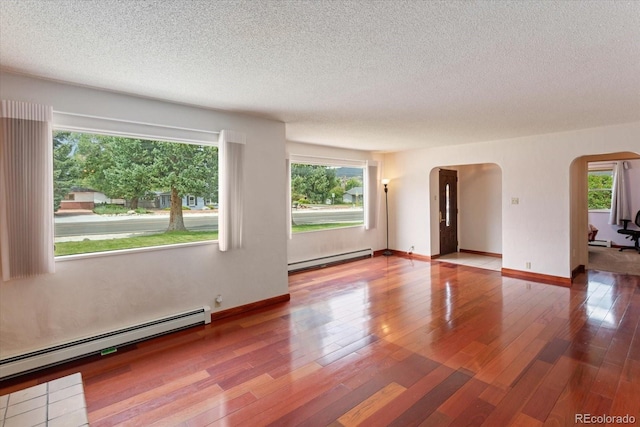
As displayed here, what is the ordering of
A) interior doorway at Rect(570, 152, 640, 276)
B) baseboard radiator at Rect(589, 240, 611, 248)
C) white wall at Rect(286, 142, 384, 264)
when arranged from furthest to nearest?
1. baseboard radiator at Rect(589, 240, 611, 248)
2. white wall at Rect(286, 142, 384, 264)
3. interior doorway at Rect(570, 152, 640, 276)

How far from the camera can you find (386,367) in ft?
8.88

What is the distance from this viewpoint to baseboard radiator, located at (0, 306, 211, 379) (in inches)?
104

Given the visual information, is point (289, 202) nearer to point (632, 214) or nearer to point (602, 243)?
point (602, 243)

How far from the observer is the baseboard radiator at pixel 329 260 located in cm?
616

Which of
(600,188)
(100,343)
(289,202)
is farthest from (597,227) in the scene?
(100,343)

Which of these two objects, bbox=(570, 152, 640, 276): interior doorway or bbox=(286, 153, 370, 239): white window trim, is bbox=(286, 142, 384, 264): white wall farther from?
bbox=(570, 152, 640, 276): interior doorway

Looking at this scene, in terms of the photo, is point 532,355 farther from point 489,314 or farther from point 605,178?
point 605,178

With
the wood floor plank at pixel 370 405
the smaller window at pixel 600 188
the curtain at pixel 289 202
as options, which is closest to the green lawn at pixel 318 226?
the curtain at pixel 289 202

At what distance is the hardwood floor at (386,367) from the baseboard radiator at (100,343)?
90 mm

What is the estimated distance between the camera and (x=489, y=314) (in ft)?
12.7

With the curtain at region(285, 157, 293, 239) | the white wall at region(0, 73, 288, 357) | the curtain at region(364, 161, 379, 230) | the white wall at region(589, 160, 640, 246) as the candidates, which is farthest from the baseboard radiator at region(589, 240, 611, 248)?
the white wall at region(0, 73, 288, 357)

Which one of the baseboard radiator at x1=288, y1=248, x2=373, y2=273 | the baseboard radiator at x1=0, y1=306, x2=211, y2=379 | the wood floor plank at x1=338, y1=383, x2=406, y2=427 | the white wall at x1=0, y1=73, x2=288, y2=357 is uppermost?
the white wall at x1=0, y1=73, x2=288, y2=357

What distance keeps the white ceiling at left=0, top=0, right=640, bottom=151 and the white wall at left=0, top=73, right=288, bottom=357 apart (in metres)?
0.23

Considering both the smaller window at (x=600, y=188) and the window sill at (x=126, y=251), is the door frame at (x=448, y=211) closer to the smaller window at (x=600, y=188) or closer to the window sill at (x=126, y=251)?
the smaller window at (x=600, y=188)
